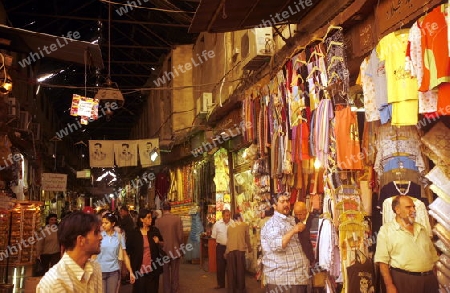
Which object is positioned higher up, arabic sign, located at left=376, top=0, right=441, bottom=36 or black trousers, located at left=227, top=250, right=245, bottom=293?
arabic sign, located at left=376, top=0, right=441, bottom=36

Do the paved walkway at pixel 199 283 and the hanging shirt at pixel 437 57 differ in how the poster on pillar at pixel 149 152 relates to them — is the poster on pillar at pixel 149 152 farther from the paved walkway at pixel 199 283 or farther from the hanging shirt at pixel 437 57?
the hanging shirt at pixel 437 57

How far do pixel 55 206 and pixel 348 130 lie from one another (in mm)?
30839

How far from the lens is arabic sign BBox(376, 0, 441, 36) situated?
5.07 metres

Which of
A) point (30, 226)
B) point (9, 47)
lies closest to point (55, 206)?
point (30, 226)

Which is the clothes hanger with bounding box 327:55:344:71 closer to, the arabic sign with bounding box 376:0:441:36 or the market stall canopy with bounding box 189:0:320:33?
the arabic sign with bounding box 376:0:441:36

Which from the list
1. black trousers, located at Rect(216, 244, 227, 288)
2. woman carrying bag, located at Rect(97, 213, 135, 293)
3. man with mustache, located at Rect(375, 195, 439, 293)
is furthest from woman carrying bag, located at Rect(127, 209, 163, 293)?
man with mustache, located at Rect(375, 195, 439, 293)

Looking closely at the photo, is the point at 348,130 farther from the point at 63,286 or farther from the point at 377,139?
the point at 63,286

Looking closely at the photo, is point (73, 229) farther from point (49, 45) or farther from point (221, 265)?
point (221, 265)

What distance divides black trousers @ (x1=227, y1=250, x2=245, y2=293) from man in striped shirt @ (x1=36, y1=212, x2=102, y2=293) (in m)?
7.33

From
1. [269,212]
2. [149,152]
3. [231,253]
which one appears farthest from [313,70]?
[149,152]

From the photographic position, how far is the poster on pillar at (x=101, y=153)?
65.2 feet

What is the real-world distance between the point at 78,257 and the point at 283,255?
3.17 meters

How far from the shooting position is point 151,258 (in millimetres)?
7602

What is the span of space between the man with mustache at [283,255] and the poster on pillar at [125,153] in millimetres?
15292
